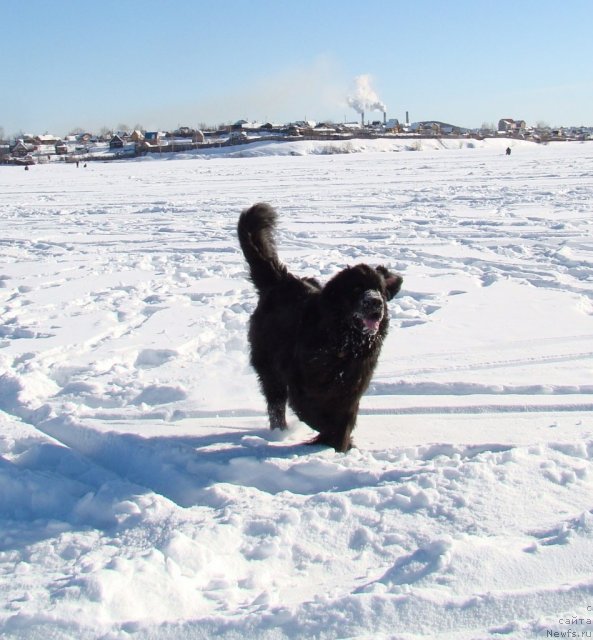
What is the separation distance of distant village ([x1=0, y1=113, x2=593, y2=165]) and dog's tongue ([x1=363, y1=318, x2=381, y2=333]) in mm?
68605

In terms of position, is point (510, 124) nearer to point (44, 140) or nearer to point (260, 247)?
point (44, 140)

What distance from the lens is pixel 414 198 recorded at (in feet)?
63.8

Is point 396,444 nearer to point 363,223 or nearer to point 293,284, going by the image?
point 293,284

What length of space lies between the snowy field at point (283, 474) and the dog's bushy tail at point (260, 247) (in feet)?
2.90

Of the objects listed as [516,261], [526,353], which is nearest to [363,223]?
[516,261]

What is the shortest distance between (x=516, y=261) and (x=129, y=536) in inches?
313

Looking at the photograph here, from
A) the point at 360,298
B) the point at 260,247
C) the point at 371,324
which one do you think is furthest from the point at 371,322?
the point at 260,247

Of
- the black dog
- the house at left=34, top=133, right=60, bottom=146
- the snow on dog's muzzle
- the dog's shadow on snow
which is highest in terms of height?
the house at left=34, top=133, right=60, bottom=146

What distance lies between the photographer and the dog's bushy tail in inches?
183

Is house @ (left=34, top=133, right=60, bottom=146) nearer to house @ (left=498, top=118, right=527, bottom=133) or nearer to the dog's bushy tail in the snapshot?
house @ (left=498, top=118, right=527, bottom=133)

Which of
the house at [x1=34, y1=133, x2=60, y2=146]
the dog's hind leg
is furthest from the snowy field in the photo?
the house at [x1=34, y1=133, x2=60, y2=146]

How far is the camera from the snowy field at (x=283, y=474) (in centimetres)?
229

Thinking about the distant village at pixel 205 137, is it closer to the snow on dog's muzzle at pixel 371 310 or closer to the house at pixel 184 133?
the house at pixel 184 133

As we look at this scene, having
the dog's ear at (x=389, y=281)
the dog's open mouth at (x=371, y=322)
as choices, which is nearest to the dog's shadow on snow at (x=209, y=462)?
the dog's open mouth at (x=371, y=322)
